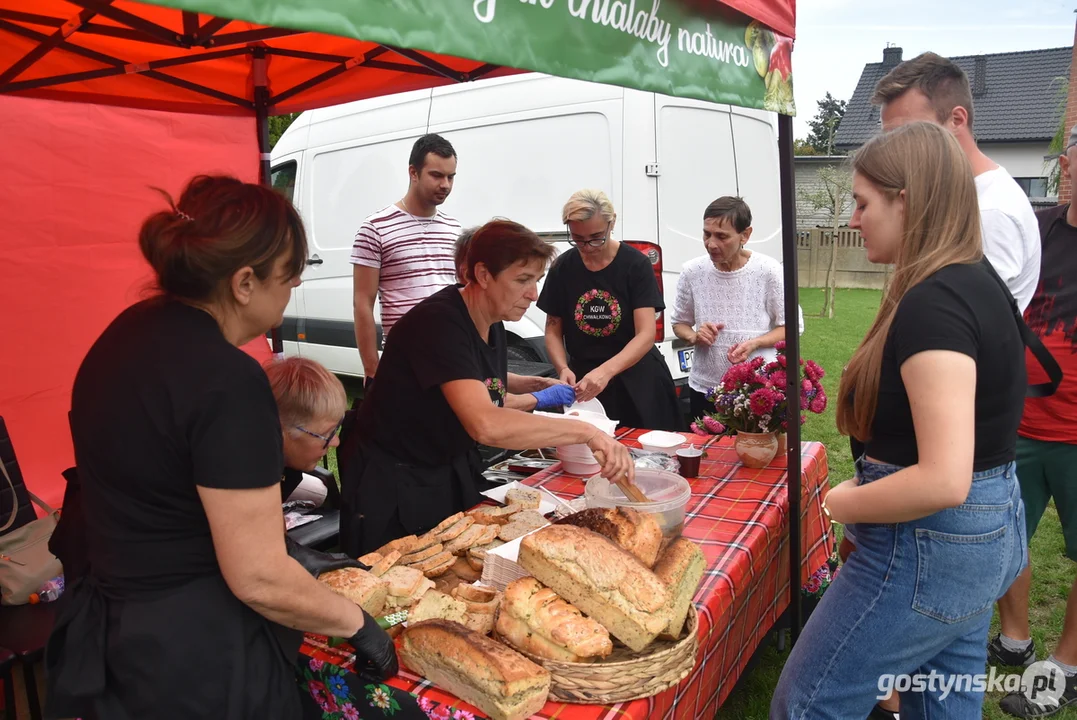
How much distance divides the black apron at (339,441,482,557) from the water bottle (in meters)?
1.03

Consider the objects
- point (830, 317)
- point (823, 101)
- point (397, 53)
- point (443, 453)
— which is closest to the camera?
point (443, 453)

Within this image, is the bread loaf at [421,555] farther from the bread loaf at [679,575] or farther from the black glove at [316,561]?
the bread loaf at [679,575]

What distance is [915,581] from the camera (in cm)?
Result: 154

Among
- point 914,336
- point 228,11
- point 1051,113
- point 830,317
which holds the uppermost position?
point 1051,113

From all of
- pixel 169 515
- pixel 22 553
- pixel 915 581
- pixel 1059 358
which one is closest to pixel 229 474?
pixel 169 515

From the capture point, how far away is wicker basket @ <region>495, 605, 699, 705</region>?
131cm

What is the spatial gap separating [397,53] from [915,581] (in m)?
3.01

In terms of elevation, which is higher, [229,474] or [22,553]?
[229,474]

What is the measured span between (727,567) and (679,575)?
41cm

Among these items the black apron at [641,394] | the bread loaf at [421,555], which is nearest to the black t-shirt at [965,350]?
the bread loaf at [421,555]

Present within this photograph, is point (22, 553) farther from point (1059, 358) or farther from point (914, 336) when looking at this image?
point (1059, 358)

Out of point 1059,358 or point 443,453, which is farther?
point 1059,358

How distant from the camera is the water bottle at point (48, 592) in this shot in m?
2.50

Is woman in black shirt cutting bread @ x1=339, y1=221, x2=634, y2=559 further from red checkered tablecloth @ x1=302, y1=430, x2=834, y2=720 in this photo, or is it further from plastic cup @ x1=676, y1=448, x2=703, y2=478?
plastic cup @ x1=676, y1=448, x2=703, y2=478
